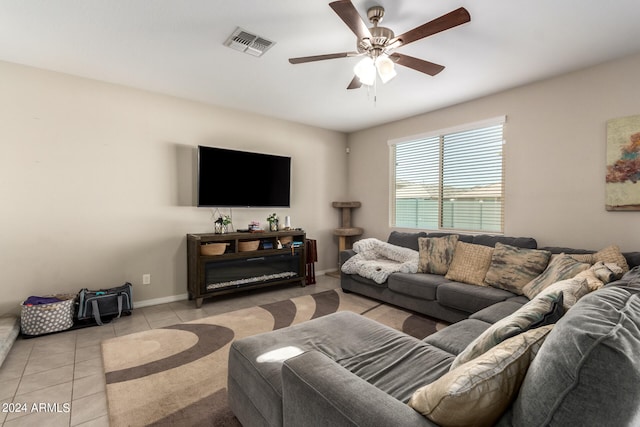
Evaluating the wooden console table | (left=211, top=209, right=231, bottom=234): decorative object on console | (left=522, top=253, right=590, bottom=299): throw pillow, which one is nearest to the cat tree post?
the wooden console table

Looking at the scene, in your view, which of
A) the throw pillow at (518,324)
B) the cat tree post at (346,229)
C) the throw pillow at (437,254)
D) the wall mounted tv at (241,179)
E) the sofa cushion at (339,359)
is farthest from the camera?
the cat tree post at (346,229)

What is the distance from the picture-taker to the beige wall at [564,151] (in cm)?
275

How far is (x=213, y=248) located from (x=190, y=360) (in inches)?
59.6

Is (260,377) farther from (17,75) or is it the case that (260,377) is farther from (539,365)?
(17,75)

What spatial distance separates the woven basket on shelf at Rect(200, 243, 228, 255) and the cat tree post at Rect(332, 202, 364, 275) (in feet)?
6.40

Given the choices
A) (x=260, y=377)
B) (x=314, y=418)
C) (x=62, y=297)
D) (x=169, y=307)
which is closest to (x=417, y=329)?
(x=260, y=377)

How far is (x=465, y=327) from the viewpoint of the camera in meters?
1.91

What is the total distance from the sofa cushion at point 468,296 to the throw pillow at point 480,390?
1907 millimetres

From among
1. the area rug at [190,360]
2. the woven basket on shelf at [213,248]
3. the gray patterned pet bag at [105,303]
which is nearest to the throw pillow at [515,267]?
the area rug at [190,360]

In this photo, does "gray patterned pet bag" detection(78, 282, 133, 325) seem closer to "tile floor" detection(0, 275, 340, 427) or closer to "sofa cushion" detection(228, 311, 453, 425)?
"tile floor" detection(0, 275, 340, 427)

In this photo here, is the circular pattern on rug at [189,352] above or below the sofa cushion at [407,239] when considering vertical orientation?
below

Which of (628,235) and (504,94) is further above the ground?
(504,94)

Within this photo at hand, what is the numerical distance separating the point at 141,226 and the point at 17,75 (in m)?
1.78

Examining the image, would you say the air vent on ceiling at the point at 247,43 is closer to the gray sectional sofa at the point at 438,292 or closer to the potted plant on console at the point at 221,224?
the potted plant on console at the point at 221,224
